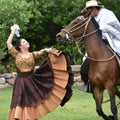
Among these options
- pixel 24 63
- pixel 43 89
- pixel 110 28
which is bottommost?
pixel 43 89

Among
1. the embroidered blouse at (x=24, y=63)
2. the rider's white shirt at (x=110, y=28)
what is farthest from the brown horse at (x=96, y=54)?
the embroidered blouse at (x=24, y=63)

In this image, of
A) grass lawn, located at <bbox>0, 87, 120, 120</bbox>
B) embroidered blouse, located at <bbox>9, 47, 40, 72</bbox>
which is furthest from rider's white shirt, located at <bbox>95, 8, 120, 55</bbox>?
grass lawn, located at <bbox>0, 87, 120, 120</bbox>

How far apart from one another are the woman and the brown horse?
0.40 m

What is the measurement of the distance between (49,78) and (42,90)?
9.7 inches

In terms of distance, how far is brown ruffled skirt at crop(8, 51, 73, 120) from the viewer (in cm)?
768

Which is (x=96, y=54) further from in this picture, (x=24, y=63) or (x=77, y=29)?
(x=24, y=63)

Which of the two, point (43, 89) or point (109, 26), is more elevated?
point (109, 26)

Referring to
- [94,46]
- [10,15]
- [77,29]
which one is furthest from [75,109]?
[10,15]

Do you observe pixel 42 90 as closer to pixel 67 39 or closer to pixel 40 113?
pixel 40 113

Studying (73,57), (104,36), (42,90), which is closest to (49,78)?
(42,90)

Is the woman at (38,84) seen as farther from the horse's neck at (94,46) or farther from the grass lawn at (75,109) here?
the grass lawn at (75,109)

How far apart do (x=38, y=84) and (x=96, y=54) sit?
43.9 inches

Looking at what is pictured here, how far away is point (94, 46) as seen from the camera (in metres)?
7.92

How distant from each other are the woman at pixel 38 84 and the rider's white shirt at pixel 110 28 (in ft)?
2.82
